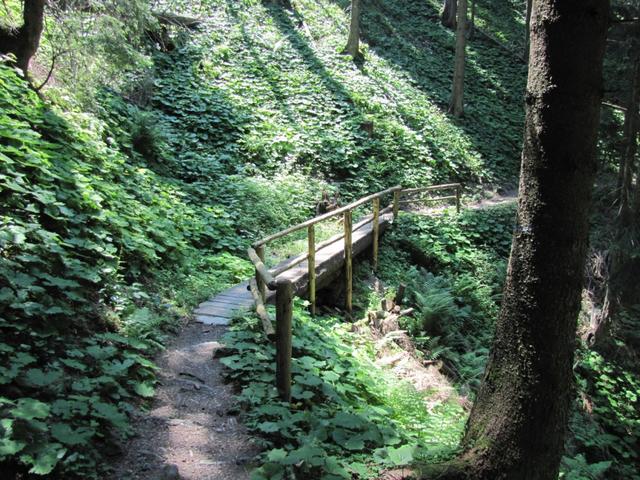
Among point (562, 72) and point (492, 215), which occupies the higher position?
point (562, 72)

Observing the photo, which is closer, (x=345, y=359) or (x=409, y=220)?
(x=345, y=359)

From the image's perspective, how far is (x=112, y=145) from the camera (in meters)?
10.2

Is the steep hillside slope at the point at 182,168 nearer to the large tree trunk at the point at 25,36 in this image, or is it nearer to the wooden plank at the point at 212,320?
the wooden plank at the point at 212,320

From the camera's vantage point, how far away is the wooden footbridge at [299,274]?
4.40 m

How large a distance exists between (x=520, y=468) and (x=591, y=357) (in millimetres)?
7928

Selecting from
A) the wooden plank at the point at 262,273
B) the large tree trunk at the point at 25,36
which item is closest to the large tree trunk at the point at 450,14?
the large tree trunk at the point at 25,36

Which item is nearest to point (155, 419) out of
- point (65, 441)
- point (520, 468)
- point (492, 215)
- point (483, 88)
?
point (65, 441)

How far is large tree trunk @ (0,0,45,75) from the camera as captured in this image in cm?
802

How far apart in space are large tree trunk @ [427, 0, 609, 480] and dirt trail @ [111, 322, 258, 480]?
163 cm

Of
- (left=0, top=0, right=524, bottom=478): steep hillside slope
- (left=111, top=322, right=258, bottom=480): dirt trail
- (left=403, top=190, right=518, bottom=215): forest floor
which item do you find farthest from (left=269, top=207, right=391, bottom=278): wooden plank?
(left=403, top=190, right=518, bottom=215): forest floor

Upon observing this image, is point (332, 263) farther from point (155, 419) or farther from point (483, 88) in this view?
point (483, 88)

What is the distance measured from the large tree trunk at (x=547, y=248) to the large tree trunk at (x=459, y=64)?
61.2 feet

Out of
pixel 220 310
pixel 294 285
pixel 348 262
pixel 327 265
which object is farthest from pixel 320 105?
pixel 220 310

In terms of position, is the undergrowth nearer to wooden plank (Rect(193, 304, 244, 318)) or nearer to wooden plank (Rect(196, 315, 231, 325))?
wooden plank (Rect(196, 315, 231, 325))
